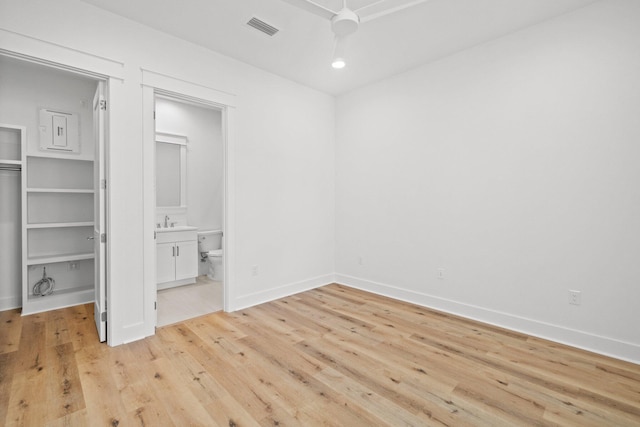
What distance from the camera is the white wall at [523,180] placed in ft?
8.08

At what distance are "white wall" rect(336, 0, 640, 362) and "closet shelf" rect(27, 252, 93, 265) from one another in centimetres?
370

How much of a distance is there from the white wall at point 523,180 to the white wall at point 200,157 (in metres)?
2.78

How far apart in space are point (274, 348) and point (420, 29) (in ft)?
10.6

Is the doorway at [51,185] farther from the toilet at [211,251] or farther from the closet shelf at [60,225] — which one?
the toilet at [211,251]

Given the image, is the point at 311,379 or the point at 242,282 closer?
the point at 311,379

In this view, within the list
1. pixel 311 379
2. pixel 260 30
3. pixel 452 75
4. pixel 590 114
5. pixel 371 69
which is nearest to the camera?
pixel 311 379

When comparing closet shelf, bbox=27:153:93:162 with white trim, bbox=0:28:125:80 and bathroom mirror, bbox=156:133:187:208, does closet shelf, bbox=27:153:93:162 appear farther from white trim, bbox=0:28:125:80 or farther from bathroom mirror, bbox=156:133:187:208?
white trim, bbox=0:28:125:80

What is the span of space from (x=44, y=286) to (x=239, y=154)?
2807 millimetres

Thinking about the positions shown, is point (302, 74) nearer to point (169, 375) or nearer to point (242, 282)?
point (242, 282)

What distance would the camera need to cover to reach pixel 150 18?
2.68 meters

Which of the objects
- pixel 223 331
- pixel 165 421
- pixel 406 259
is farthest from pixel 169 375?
pixel 406 259

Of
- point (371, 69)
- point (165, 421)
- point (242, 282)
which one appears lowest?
point (165, 421)

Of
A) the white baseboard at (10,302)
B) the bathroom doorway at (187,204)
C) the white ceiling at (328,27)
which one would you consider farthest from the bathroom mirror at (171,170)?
the white ceiling at (328,27)

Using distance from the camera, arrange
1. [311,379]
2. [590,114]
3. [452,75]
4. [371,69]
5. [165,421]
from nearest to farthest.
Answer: [165,421] < [311,379] < [590,114] < [452,75] < [371,69]
